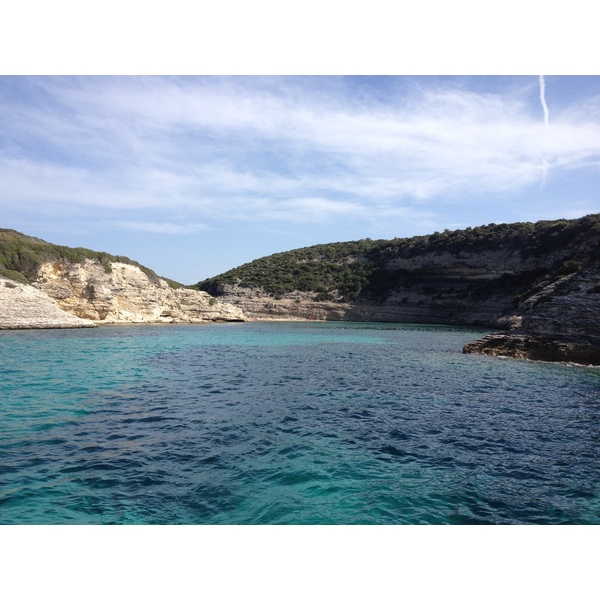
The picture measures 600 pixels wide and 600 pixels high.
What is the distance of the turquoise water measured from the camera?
5.26 meters

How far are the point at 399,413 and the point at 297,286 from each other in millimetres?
63784

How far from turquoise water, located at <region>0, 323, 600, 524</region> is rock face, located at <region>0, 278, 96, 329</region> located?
816 inches

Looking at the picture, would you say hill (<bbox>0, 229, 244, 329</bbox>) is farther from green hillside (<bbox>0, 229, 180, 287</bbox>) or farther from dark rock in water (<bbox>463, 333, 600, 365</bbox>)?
dark rock in water (<bbox>463, 333, 600, 365</bbox>)

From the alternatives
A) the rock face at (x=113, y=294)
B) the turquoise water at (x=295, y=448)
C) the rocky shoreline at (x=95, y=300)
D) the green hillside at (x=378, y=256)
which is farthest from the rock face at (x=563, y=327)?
the rock face at (x=113, y=294)

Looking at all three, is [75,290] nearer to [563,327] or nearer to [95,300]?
[95,300]

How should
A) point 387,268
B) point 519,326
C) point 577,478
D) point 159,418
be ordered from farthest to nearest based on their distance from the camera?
point 387,268
point 519,326
point 159,418
point 577,478

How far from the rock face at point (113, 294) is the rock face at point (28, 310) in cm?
307

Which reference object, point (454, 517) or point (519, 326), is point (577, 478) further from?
point (519, 326)

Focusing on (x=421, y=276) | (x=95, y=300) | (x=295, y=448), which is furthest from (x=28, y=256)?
(x=421, y=276)

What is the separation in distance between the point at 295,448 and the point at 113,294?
42.5 metres

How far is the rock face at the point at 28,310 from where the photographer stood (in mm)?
33062

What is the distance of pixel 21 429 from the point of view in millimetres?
8266

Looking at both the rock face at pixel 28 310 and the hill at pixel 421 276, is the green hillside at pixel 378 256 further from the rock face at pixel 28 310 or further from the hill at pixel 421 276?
the rock face at pixel 28 310
